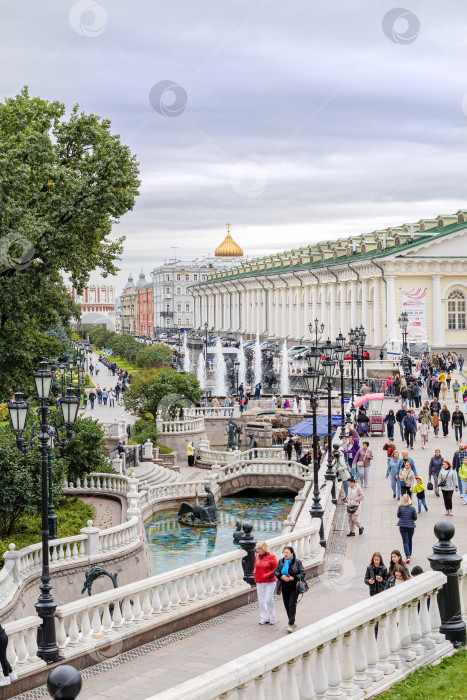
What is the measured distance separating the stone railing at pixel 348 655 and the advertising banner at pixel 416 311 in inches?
2180

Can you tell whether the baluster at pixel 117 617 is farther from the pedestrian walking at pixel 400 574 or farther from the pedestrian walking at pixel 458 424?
the pedestrian walking at pixel 458 424

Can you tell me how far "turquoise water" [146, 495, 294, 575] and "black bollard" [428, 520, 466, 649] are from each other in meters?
14.7

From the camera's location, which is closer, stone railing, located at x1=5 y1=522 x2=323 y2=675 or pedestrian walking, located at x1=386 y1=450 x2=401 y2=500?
stone railing, located at x1=5 y1=522 x2=323 y2=675

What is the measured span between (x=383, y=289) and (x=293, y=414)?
2341 cm

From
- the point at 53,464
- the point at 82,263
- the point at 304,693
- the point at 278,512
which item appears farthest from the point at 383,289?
the point at 304,693

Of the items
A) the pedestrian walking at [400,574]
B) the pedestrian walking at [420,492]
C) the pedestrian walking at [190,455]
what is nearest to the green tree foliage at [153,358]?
the pedestrian walking at [190,455]

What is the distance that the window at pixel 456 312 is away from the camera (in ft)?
212

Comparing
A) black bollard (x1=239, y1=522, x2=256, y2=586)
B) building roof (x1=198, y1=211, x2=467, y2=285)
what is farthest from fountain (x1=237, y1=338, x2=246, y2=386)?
black bollard (x1=239, y1=522, x2=256, y2=586)

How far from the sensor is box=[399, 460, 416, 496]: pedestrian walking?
60.1 feet

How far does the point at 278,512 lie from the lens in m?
31.1

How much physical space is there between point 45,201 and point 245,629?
16321 mm

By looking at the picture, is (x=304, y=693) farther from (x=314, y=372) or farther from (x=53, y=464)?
(x=53, y=464)

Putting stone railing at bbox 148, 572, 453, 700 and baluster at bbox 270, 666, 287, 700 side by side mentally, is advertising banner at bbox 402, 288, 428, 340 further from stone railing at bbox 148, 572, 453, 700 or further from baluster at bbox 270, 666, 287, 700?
baluster at bbox 270, 666, 287, 700

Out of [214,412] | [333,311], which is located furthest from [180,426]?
[333,311]
